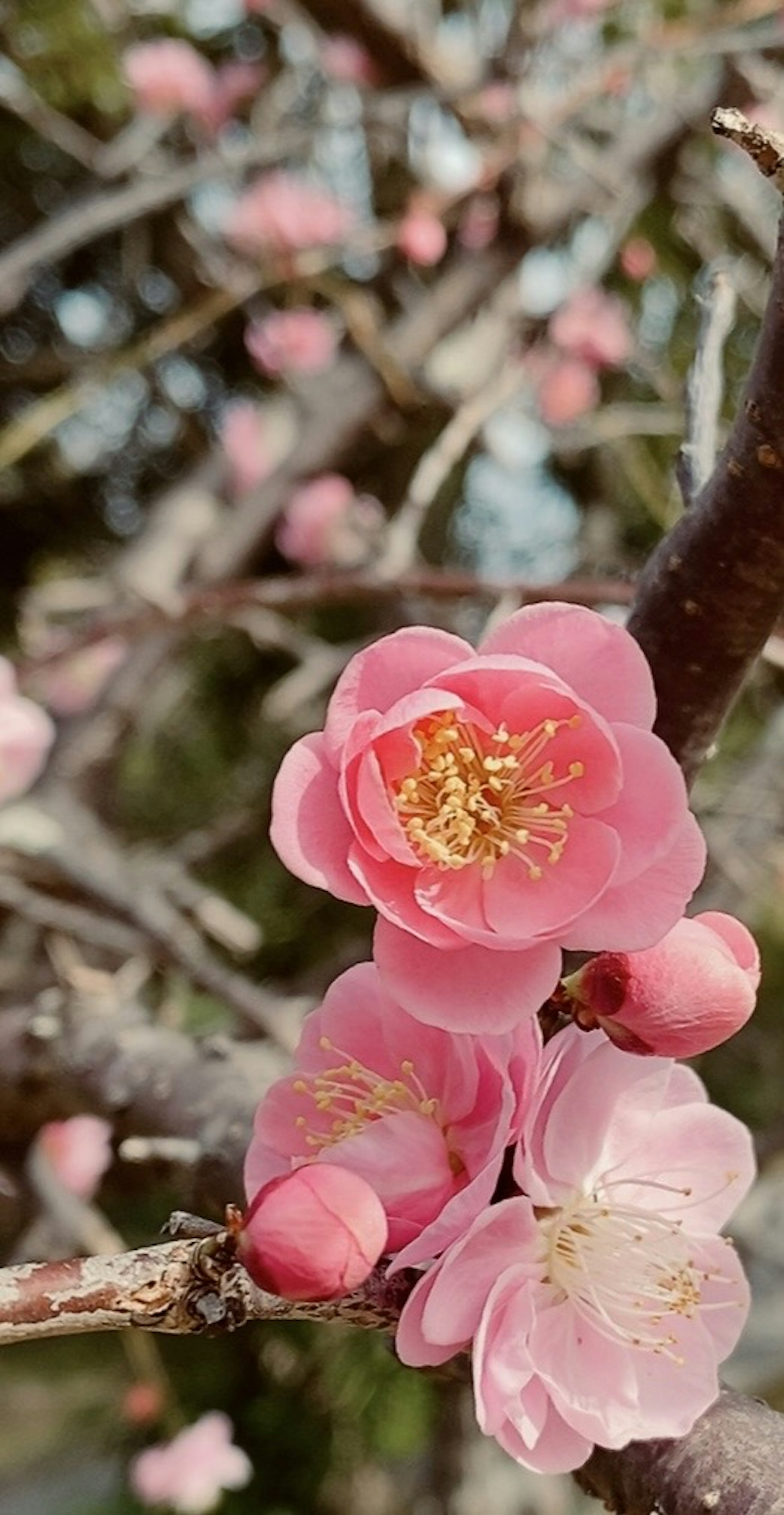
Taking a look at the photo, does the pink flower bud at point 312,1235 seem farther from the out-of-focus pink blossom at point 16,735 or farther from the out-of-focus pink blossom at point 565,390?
the out-of-focus pink blossom at point 565,390

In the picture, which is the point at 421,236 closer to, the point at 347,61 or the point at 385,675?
the point at 347,61

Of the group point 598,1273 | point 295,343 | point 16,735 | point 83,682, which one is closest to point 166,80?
point 295,343

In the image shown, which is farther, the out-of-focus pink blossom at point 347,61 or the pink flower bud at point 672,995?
the out-of-focus pink blossom at point 347,61

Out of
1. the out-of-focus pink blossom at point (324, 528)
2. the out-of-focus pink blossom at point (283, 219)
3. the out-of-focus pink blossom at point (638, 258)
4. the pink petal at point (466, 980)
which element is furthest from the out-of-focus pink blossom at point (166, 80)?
the pink petal at point (466, 980)

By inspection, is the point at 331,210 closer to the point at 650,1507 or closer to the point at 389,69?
the point at 389,69

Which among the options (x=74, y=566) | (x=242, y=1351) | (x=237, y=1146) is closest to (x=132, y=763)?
(x=74, y=566)

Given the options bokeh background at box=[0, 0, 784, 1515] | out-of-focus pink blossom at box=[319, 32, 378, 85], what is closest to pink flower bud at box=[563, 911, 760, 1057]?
bokeh background at box=[0, 0, 784, 1515]

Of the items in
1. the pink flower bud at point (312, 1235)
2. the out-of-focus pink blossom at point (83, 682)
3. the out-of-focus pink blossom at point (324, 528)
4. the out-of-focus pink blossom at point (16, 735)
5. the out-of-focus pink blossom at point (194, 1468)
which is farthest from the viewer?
the out-of-focus pink blossom at point (324, 528)
